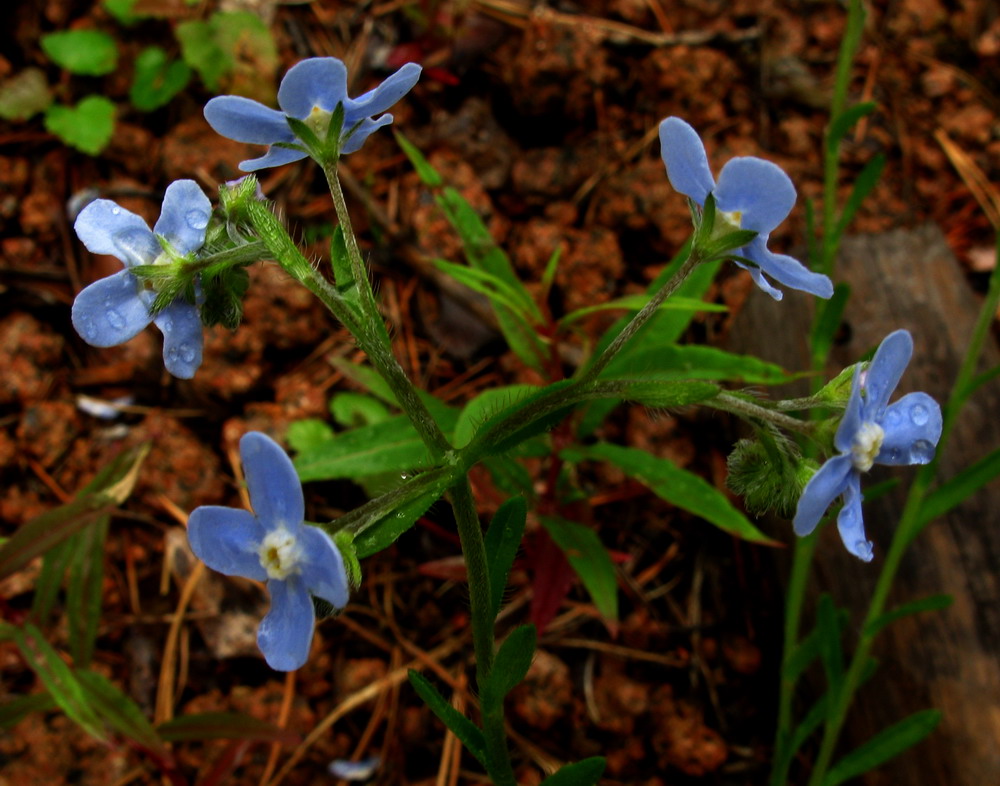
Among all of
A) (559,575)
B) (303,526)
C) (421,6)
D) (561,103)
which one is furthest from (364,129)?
(421,6)

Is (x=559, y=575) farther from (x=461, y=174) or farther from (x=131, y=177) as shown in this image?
(x=131, y=177)

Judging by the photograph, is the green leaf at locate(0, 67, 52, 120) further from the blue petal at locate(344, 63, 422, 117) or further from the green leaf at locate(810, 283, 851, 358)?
the green leaf at locate(810, 283, 851, 358)

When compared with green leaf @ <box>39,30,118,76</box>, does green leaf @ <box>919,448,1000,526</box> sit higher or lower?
lower

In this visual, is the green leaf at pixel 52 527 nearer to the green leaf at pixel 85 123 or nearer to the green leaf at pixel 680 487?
the green leaf at pixel 680 487

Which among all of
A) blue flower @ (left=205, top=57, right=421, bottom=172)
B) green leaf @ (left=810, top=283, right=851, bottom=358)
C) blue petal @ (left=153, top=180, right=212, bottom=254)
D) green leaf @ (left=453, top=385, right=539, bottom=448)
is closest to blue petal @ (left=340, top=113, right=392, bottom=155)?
blue flower @ (left=205, top=57, right=421, bottom=172)

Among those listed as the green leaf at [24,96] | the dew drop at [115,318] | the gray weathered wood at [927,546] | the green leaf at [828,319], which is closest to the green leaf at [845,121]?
the green leaf at [828,319]

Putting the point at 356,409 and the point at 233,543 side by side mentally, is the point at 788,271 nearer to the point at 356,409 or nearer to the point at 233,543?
the point at 233,543
